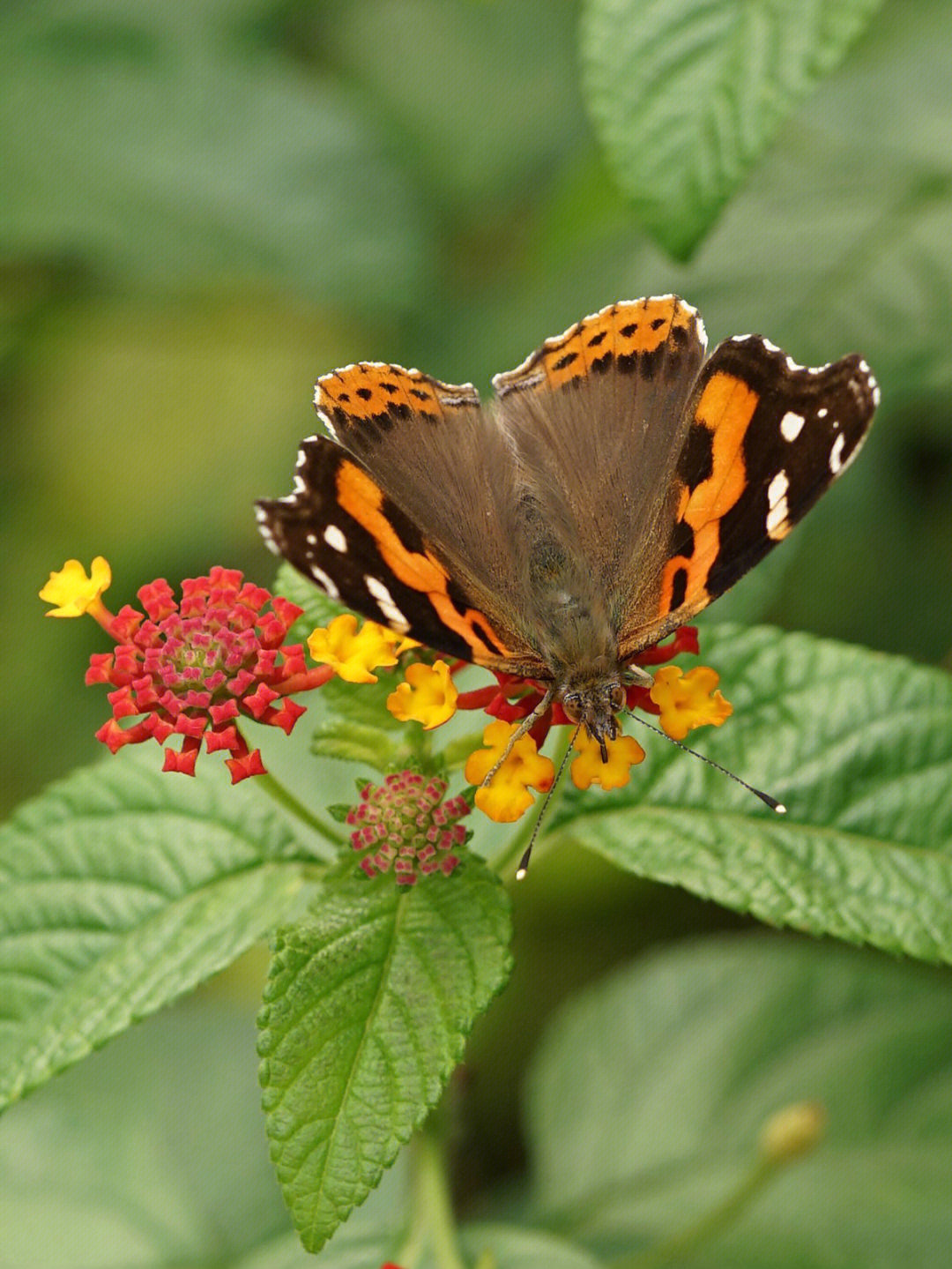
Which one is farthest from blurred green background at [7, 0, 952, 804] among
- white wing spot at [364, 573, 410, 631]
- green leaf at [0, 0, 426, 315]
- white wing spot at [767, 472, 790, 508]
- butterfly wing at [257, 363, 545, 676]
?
white wing spot at [364, 573, 410, 631]

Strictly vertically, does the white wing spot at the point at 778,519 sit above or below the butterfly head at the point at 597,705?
above

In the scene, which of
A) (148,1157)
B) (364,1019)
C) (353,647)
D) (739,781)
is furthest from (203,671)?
(148,1157)

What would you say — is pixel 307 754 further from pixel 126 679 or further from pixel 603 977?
pixel 603 977

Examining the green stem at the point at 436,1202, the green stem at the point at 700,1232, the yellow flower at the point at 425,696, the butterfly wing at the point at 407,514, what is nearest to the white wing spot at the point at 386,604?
the butterfly wing at the point at 407,514

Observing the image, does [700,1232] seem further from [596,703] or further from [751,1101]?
[596,703]

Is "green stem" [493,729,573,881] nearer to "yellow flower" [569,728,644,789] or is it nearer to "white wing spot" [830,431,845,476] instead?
"yellow flower" [569,728,644,789]

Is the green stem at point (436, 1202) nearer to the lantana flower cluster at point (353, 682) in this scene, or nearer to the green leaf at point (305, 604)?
the lantana flower cluster at point (353, 682)
